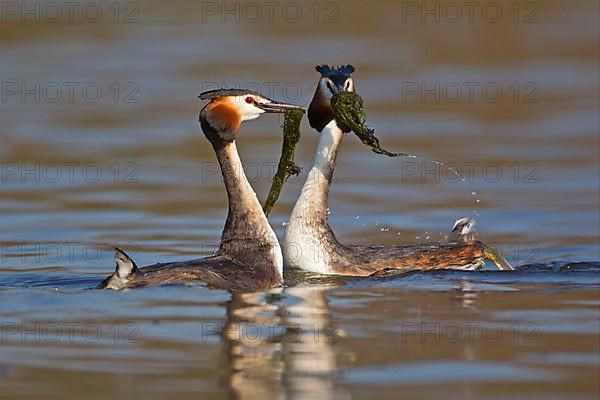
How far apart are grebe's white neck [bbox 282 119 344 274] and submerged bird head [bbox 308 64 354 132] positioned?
0.08 meters

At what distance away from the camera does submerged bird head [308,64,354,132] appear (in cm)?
1209

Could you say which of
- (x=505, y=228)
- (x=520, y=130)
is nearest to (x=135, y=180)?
(x=505, y=228)

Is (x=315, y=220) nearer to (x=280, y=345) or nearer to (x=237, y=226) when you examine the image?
(x=237, y=226)

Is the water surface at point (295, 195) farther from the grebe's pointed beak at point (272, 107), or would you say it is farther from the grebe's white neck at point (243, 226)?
the grebe's pointed beak at point (272, 107)

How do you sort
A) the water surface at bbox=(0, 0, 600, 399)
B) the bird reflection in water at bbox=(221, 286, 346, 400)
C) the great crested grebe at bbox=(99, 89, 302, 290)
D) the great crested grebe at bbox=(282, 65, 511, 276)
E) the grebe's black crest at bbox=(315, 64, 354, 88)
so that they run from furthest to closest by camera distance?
the grebe's black crest at bbox=(315, 64, 354, 88) < the great crested grebe at bbox=(282, 65, 511, 276) < the great crested grebe at bbox=(99, 89, 302, 290) < the water surface at bbox=(0, 0, 600, 399) < the bird reflection in water at bbox=(221, 286, 346, 400)

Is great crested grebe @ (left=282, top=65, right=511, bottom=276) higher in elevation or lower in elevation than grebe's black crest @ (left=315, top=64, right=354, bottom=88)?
lower

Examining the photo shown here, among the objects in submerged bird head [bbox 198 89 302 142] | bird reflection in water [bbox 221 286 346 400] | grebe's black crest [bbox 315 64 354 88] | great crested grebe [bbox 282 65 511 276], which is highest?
grebe's black crest [bbox 315 64 354 88]

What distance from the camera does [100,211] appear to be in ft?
49.1

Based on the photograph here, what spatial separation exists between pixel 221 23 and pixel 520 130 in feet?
35.7

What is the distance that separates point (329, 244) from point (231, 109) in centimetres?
158

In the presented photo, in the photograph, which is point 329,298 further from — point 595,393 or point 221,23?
point 221,23

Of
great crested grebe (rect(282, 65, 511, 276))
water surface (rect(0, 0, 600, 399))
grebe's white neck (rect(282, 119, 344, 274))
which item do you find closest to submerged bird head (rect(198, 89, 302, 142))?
great crested grebe (rect(282, 65, 511, 276))

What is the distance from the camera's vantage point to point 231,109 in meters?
11.2

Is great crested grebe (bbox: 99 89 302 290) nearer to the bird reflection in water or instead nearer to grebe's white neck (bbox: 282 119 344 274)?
the bird reflection in water
